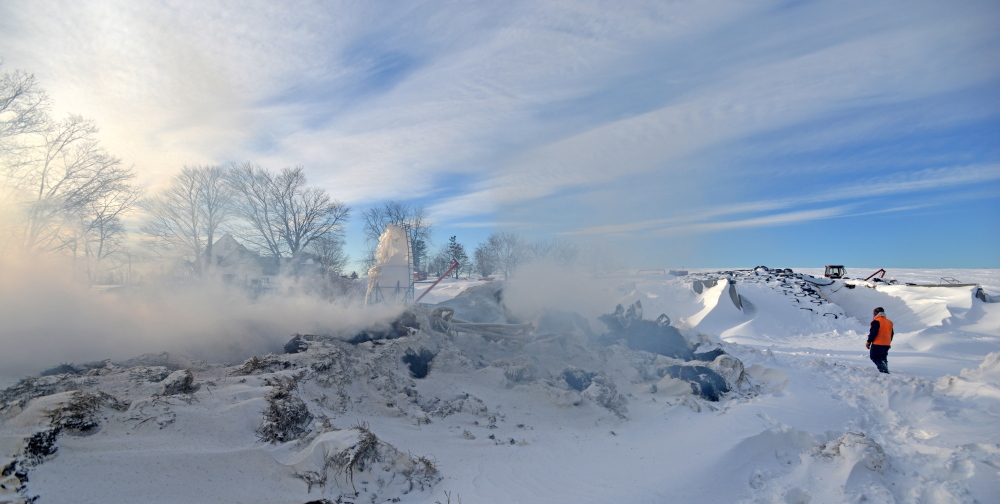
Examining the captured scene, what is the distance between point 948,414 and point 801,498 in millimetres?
3868

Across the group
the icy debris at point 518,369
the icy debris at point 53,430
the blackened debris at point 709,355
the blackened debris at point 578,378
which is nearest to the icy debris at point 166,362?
the icy debris at point 53,430

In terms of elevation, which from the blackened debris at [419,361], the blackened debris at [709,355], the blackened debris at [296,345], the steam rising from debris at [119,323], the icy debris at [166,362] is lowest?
the blackened debris at [709,355]

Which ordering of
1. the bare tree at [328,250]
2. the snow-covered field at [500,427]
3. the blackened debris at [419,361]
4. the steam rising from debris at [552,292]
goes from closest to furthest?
the snow-covered field at [500,427]
the blackened debris at [419,361]
the steam rising from debris at [552,292]
the bare tree at [328,250]

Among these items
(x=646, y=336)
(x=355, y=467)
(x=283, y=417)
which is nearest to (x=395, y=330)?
(x=283, y=417)

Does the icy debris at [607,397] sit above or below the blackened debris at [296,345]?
below

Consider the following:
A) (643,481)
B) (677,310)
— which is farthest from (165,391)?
(677,310)

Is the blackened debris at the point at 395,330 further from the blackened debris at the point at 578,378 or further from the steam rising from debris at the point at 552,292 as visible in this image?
the steam rising from debris at the point at 552,292

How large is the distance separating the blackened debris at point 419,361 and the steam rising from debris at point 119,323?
1.45 m

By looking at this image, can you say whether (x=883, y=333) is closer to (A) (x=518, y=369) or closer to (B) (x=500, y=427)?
(A) (x=518, y=369)

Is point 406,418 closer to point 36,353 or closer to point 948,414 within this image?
point 36,353

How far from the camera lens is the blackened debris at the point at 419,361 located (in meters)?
7.20

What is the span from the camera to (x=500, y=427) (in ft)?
19.0

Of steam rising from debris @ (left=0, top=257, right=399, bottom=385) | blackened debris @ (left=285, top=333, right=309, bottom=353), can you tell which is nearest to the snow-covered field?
blackened debris @ (left=285, top=333, right=309, bottom=353)

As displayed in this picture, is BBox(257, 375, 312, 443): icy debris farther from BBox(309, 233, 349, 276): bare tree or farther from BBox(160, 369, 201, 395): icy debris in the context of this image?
BBox(309, 233, 349, 276): bare tree
